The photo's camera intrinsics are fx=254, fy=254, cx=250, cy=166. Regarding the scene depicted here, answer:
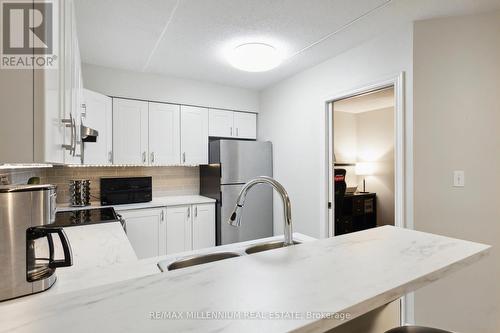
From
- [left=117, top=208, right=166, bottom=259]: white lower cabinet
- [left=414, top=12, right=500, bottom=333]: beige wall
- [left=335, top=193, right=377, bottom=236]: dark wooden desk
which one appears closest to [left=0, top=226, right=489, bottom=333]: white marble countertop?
[left=414, top=12, right=500, bottom=333]: beige wall

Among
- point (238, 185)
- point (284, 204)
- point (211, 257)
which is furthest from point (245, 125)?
point (284, 204)

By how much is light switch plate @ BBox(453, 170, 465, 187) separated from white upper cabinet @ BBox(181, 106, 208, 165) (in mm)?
2609

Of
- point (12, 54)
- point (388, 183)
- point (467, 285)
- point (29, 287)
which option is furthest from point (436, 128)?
point (388, 183)

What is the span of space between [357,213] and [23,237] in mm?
4151

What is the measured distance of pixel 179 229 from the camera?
3.00 metres

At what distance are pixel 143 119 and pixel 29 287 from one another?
244 cm

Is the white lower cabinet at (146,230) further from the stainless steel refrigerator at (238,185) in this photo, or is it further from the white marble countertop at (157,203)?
the stainless steel refrigerator at (238,185)

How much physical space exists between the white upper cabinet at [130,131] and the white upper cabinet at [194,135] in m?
0.46

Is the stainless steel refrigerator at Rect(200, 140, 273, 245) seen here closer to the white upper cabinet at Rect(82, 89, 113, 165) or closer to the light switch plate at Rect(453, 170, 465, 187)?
the white upper cabinet at Rect(82, 89, 113, 165)

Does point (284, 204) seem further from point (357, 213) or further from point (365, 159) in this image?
point (365, 159)

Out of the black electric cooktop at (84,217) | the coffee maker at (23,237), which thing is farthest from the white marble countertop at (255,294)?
the black electric cooktop at (84,217)

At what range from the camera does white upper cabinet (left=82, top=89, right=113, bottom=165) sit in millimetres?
2520

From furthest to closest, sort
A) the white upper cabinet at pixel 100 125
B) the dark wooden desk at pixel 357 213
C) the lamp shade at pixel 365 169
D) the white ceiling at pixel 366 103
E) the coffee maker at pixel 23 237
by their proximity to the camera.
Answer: the lamp shade at pixel 365 169 → the dark wooden desk at pixel 357 213 → the white ceiling at pixel 366 103 → the white upper cabinet at pixel 100 125 → the coffee maker at pixel 23 237

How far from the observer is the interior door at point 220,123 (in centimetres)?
347
